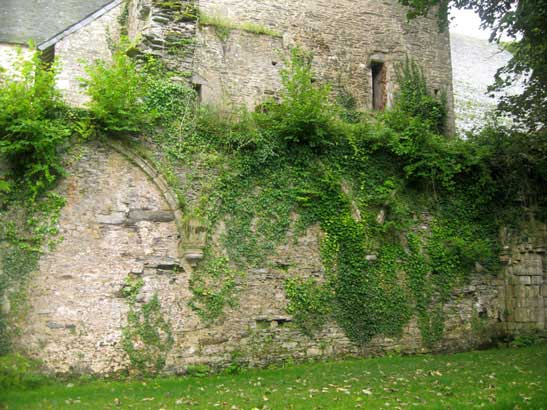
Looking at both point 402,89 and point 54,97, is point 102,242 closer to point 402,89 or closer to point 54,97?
point 54,97

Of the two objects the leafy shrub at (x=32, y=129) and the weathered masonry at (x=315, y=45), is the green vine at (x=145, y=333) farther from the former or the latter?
the weathered masonry at (x=315, y=45)

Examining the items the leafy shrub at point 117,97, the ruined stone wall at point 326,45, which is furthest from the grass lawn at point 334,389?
the ruined stone wall at point 326,45

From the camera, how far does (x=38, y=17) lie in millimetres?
17641

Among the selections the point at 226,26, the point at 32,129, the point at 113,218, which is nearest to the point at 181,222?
the point at 113,218

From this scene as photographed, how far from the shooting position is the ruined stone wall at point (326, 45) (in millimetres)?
15016

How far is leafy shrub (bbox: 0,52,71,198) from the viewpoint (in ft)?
29.2

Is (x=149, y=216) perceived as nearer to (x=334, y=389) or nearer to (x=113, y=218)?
(x=113, y=218)

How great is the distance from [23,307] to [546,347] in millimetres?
9456

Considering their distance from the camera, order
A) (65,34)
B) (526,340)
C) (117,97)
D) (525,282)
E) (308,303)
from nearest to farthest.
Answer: (117,97) < (308,303) < (526,340) < (525,282) < (65,34)

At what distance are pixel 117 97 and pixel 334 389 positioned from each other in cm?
544

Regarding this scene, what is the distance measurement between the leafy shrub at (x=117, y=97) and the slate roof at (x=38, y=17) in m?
7.70

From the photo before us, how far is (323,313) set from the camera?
1076 centimetres

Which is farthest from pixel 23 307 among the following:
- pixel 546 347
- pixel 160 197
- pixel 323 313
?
pixel 546 347

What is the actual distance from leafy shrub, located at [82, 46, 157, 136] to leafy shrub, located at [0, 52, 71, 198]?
22.3 inches
